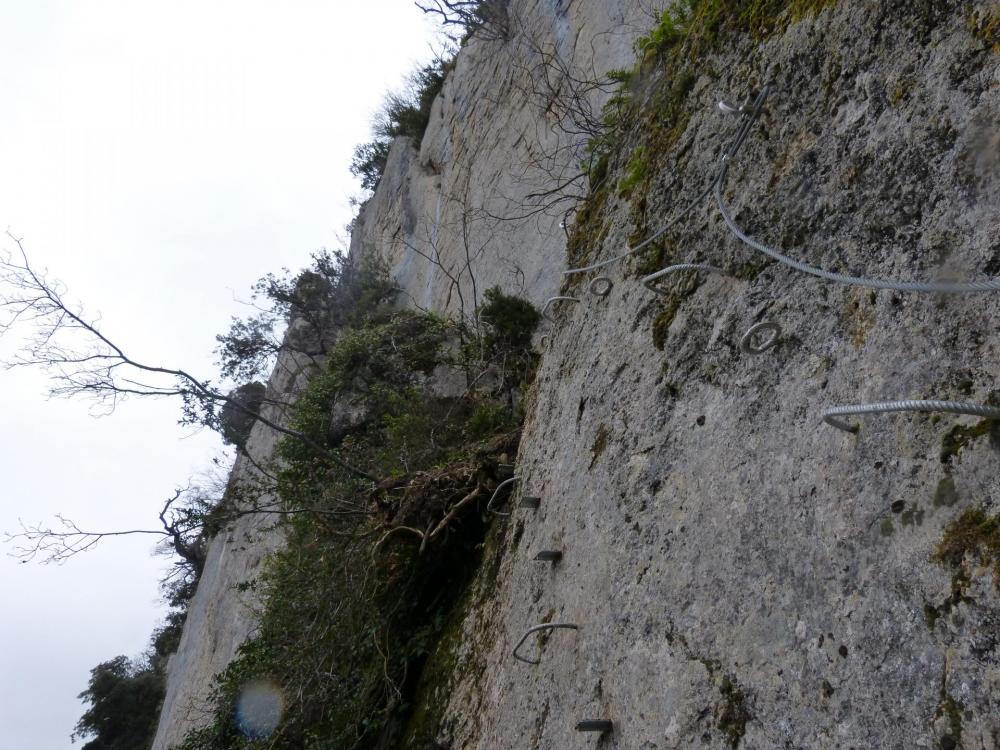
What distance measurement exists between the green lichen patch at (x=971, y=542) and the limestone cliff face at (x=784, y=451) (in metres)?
0.02

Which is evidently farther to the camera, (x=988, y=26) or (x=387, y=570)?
(x=387, y=570)

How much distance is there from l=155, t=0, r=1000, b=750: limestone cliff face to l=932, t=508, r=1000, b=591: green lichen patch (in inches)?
0.8

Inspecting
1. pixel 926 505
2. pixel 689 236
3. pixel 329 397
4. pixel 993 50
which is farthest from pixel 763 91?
pixel 329 397

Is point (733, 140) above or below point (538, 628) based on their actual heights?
above

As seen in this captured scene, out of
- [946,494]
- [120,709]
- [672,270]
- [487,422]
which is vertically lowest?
[120,709]

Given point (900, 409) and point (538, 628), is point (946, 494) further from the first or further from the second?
point (538, 628)

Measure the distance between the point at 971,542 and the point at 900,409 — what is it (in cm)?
30

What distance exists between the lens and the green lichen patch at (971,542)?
1.41 m

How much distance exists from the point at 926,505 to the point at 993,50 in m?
1.12

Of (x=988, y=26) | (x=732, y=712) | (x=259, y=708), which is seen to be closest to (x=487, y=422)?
(x=259, y=708)

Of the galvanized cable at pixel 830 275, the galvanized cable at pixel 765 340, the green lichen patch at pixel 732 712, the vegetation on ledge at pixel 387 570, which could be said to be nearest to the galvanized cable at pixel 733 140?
the galvanized cable at pixel 830 275

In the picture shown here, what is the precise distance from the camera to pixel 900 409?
162 cm

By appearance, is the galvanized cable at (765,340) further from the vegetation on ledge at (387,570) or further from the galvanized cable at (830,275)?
the vegetation on ledge at (387,570)

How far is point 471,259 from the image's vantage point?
406 inches
